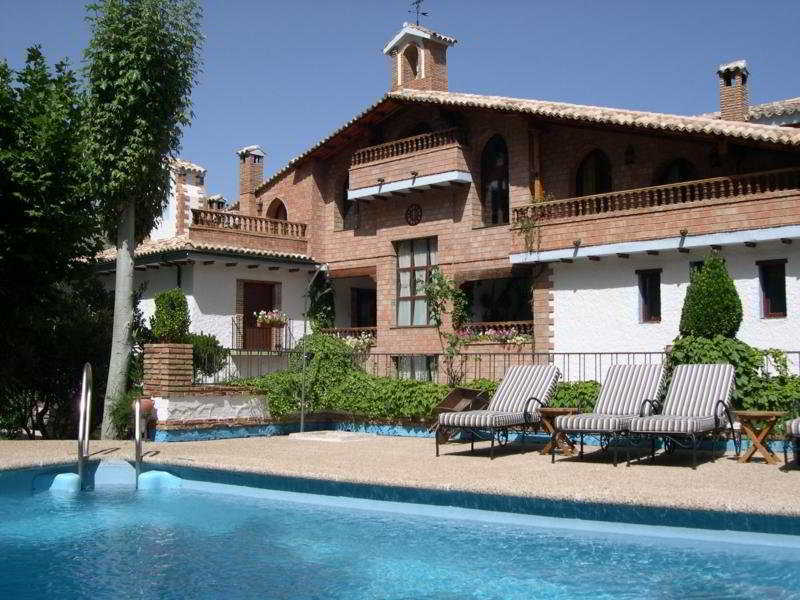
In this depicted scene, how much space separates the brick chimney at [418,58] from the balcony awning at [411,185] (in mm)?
4258

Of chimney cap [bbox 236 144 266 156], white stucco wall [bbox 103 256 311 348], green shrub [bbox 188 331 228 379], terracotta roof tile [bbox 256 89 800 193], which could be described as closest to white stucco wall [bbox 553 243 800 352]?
terracotta roof tile [bbox 256 89 800 193]

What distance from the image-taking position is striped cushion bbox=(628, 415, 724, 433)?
11297mm

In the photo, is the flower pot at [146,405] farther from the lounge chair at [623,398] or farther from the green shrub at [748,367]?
the green shrub at [748,367]

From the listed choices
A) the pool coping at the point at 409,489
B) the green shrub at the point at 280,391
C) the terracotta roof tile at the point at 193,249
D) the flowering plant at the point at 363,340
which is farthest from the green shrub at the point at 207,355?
the pool coping at the point at 409,489

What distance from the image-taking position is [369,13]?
16.4 metres

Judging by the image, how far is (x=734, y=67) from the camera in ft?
80.4

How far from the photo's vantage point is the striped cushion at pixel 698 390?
40.9 feet

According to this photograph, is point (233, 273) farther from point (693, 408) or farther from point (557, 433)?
point (693, 408)

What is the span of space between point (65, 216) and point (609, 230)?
464 inches

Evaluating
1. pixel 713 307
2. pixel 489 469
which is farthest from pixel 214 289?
pixel 489 469

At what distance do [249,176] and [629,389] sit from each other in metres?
20.8

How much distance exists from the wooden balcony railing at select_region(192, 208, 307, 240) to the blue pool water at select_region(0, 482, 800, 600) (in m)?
14.9

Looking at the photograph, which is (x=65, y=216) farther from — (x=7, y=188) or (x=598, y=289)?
(x=598, y=289)

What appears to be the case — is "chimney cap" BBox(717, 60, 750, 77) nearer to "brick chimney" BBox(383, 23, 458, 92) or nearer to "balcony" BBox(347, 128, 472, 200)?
"balcony" BBox(347, 128, 472, 200)
